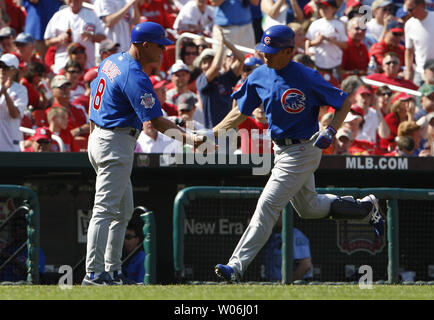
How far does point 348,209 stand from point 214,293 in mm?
1494

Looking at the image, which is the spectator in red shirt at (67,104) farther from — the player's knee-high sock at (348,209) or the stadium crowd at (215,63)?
the player's knee-high sock at (348,209)

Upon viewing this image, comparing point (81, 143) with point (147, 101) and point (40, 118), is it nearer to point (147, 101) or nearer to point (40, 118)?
point (40, 118)

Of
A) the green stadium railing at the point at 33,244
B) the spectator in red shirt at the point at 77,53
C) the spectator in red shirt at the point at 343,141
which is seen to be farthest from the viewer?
the spectator in red shirt at the point at 77,53

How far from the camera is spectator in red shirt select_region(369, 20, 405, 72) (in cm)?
1312

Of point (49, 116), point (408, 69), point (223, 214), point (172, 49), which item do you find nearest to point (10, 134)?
point (49, 116)

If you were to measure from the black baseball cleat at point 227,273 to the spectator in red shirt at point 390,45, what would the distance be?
7455mm

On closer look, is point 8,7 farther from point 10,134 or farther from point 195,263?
point 195,263

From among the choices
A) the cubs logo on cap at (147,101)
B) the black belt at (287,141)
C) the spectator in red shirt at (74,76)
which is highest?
the spectator in red shirt at (74,76)

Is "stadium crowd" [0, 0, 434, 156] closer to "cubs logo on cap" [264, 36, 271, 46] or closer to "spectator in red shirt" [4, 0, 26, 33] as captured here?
"spectator in red shirt" [4, 0, 26, 33]

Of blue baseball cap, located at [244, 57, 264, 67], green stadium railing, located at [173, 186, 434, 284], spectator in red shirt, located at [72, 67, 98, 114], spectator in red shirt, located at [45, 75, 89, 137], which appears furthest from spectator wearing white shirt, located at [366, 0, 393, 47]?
green stadium railing, located at [173, 186, 434, 284]

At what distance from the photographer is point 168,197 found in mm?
9234

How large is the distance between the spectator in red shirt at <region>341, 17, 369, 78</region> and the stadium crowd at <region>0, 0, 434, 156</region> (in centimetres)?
1

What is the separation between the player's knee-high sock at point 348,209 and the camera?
22.4 ft

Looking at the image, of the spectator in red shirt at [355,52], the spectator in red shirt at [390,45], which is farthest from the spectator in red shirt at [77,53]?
the spectator in red shirt at [390,45]
